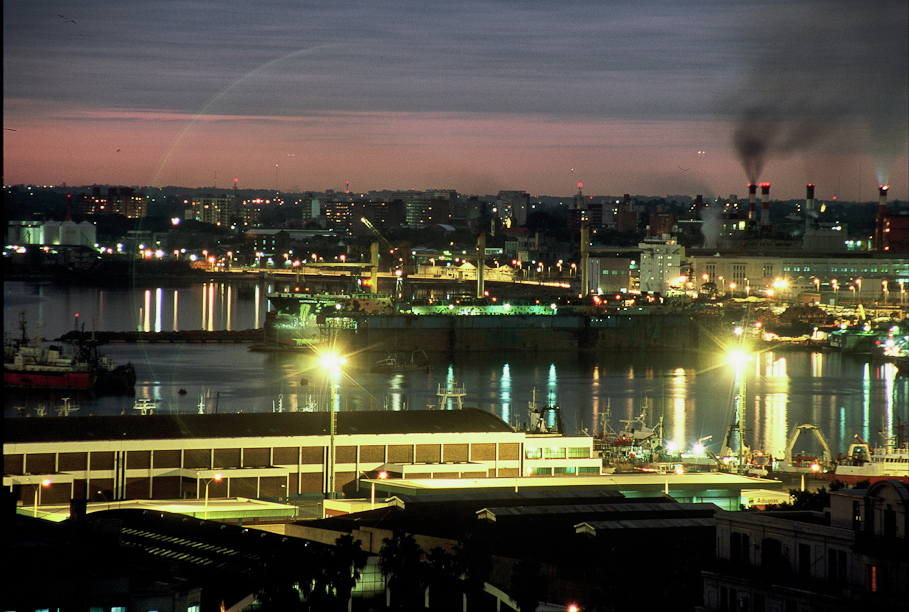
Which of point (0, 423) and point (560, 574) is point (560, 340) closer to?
point (560, 574)

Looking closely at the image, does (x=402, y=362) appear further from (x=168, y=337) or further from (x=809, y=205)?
(x=809, y=205)

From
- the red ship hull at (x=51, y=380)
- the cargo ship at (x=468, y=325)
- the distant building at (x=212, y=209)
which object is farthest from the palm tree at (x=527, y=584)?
the distant building at (x=212, y=209)

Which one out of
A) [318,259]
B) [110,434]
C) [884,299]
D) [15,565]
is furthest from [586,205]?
[15,565]

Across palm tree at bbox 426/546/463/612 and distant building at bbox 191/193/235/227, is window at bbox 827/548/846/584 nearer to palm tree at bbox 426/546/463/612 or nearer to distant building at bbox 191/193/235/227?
palm tree at bbox 426/546/463/612

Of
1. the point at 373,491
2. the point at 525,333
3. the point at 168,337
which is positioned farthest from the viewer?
the point at 525,333

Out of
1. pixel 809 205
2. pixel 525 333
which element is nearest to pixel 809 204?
pixel 809 205

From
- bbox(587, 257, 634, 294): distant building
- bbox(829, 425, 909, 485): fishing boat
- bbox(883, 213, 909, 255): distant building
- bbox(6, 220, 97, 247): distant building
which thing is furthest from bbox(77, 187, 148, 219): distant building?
bbox(829, 425, 909, 485): fishing boat

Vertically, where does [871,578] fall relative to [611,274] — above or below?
below

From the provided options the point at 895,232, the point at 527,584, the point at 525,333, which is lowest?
the point at 527,584
